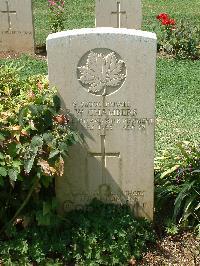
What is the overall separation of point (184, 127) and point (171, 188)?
7.27ft

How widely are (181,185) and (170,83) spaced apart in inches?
160

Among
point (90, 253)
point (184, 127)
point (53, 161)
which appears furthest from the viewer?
point (184, 127)

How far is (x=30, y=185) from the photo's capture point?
364cm

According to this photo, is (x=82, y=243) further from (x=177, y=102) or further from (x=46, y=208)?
(x=177, y=102)

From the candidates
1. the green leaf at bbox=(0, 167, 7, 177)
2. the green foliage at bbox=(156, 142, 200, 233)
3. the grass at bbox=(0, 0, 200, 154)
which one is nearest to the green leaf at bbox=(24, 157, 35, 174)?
the green leaf at bbox=(0, 167, 7, 177)

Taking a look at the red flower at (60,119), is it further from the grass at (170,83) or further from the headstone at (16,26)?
the headstone at (16,26)

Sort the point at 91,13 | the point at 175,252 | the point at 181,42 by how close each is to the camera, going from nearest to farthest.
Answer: the point at 175,252
the point at 181,42
the point at 91,13

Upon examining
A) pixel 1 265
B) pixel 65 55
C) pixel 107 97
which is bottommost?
pixel 1 265

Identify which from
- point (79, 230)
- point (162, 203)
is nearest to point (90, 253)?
point (79, 230)

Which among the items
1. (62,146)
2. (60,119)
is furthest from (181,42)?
(62,146)

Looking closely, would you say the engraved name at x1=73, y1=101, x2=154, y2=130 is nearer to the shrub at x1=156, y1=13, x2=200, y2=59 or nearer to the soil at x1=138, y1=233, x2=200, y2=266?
the soil at x1=138, y1=233, x2=200, y2=266

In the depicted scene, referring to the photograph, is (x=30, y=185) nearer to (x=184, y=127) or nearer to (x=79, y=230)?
(x=79, y=230)

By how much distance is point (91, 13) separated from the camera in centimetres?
1407

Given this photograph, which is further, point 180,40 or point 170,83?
point 180,40
